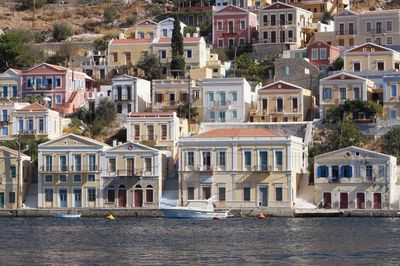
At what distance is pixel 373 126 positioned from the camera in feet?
338

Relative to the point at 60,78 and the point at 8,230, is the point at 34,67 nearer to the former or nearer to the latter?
the point at 60,78

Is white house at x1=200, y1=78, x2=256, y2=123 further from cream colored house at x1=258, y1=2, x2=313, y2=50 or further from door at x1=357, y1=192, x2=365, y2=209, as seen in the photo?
door at x1=357, y1=192, x2=365, y2=209

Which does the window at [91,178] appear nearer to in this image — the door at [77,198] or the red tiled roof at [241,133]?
the door at [77,198]

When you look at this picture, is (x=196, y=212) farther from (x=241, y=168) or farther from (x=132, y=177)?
(x=132, y=177)

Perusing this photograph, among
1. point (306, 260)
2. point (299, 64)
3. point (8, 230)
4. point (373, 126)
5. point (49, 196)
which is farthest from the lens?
point (299, 64)

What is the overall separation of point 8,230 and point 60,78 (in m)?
34.8

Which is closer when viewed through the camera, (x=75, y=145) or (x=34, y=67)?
(x=75, y=145)

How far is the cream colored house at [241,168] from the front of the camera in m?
93.0

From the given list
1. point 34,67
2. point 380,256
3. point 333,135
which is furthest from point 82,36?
point 380,256

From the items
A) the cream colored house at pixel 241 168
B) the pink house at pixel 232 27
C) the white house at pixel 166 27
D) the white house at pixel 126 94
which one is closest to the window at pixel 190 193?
the cream colored house at pixel 241 168

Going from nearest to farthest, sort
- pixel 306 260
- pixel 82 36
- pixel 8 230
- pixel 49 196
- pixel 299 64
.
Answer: pixel 306 260 < pixel 8 230 < pixel 49 196 < pixel 299 64 < pixel 82 36

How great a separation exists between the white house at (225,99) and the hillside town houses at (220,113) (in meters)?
0.10

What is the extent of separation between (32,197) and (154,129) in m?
10.1

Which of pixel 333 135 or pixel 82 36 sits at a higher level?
pixel 82 36
